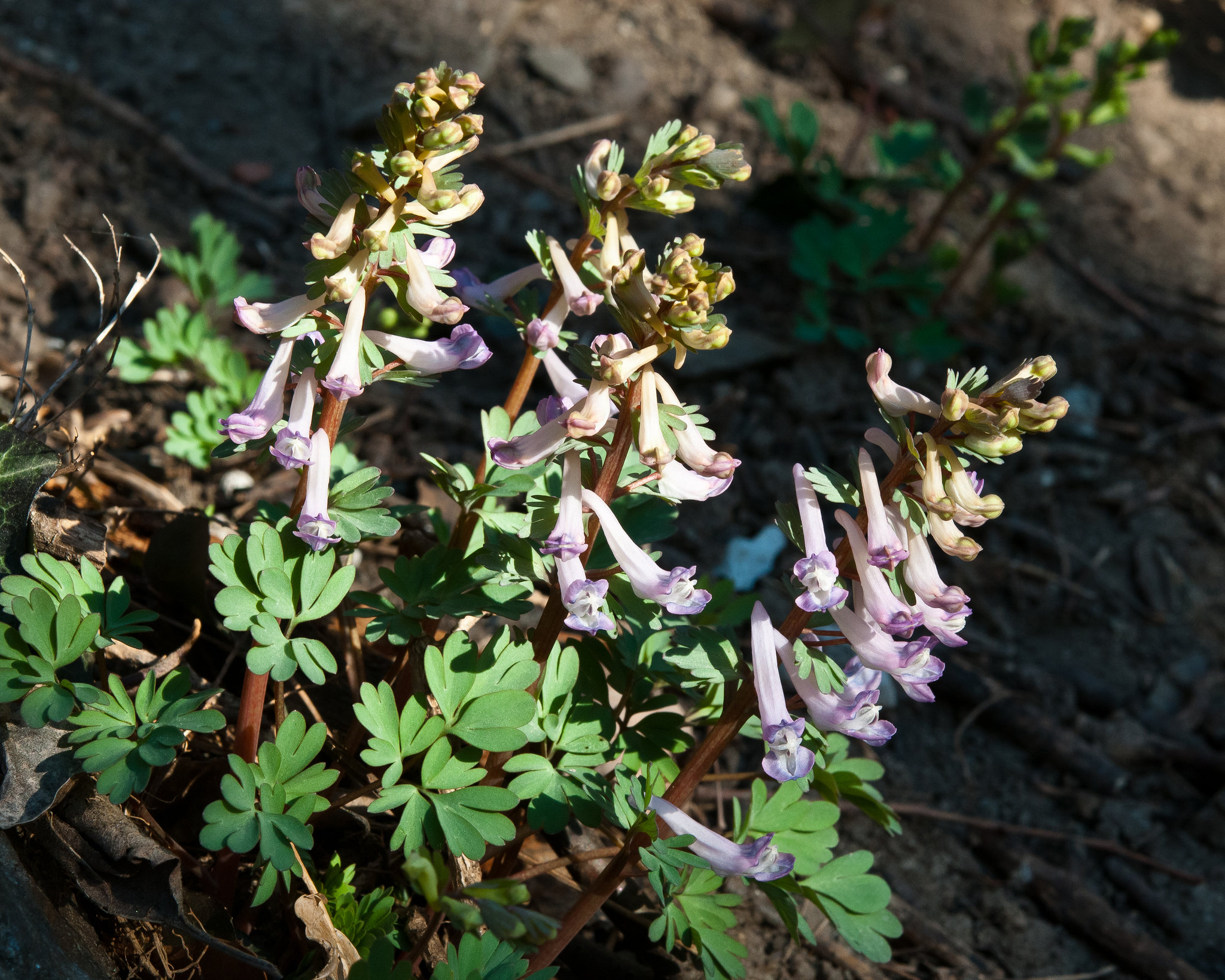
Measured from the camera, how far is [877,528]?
2201mm

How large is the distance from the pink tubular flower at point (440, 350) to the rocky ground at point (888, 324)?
72.2 inches

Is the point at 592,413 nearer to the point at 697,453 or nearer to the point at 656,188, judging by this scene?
A: the point at 697,453

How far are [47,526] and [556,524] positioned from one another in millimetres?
1539

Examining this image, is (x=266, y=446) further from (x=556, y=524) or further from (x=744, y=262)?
(x=744, y=262)

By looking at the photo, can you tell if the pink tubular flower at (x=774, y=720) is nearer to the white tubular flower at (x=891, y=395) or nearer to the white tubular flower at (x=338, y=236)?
the white tubular flower at (x=891, y=395)

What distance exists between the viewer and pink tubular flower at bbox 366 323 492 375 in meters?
2.34

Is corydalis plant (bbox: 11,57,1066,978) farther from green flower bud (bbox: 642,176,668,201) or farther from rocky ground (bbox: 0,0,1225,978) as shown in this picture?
rocky ground (bbox: 0,0,1225,978)

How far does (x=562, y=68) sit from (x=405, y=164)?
15.4ft

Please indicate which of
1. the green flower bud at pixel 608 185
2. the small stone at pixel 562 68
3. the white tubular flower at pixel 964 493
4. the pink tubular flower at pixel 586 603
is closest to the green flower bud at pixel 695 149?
the green flower bud at pixel 608 185

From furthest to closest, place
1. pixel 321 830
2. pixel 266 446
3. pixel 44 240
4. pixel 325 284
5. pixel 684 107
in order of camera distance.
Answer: pixel 684 107 < pixel 44 240 < pixel 321 830 < pixel 266 446 < pixel 325 284

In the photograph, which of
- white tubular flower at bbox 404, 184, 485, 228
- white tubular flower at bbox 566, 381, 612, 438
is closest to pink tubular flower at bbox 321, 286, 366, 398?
white tubular flower at bbox 404, 184, 485, 228

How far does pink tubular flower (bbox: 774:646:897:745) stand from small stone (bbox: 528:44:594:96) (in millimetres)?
5024

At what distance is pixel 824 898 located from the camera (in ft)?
8.82

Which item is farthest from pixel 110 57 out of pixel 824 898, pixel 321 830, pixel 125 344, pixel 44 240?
pixel 824 898
